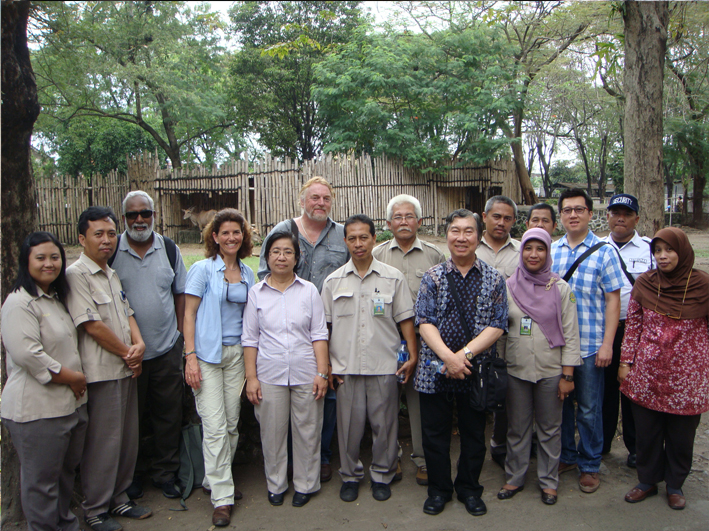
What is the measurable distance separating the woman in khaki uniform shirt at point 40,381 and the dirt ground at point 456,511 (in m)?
0.61

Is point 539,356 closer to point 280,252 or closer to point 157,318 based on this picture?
point 280,252

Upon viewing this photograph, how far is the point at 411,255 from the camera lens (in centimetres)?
361

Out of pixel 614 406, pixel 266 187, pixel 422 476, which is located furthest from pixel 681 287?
pixel 266 187

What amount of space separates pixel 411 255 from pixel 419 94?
11.3 meters

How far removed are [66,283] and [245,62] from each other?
1755 cm

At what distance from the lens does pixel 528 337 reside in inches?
125


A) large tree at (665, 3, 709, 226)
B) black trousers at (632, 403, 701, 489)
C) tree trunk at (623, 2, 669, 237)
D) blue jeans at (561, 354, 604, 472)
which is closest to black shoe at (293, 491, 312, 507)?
blue jeans at (561, 354, 604, 472)

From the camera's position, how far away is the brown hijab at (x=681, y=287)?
3.02 m

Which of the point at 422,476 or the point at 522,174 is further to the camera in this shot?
the point at 522,174

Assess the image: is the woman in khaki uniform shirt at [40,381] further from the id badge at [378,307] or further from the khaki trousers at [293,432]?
the id badge at [378,307]

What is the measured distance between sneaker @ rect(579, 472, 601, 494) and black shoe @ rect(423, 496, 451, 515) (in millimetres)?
963

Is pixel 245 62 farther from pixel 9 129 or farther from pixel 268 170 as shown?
pixel 9 129

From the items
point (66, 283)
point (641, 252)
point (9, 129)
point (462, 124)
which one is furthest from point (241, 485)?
point (462, 124)

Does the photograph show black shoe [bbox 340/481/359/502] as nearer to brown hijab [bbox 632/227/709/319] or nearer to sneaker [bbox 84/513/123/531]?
sneaker [bbox 84/513/123/531]
